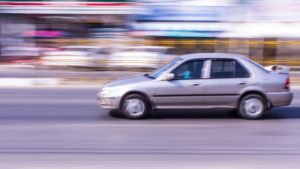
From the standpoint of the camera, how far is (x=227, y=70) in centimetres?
1172

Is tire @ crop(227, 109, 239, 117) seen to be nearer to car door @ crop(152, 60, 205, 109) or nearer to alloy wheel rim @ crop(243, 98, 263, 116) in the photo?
alloy wheel rim @ crop(243, 98, 263, 116)

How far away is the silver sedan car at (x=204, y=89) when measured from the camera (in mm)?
11508

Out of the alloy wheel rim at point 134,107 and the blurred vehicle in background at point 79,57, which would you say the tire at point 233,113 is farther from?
the blurred vehicle in background at point 79,57

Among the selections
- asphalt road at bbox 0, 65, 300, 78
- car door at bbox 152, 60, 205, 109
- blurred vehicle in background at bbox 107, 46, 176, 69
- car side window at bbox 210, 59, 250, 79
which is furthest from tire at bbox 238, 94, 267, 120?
blurred vehicle in background at bbox 107, 46, 176, 69

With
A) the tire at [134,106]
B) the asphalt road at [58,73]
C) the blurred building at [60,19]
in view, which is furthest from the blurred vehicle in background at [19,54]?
the tire at [134,106]

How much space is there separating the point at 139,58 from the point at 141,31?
5783 mm

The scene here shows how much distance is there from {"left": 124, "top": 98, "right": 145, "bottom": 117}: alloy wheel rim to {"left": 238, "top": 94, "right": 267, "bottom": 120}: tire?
1.92 metres

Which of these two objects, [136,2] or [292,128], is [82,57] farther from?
[292,128]

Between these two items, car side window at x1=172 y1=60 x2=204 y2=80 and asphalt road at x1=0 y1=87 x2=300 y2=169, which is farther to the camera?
car side window at x1=172 y1=60 x2=204 y2=80

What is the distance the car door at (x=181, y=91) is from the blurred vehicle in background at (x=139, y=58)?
1475 cm

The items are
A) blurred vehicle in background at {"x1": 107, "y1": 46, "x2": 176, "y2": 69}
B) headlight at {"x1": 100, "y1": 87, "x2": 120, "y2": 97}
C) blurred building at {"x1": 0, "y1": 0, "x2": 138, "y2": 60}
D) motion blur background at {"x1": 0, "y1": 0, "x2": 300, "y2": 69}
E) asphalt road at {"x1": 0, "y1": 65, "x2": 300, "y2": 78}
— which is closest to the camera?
headlight at {"x1": 100, "y1": 87, "x2": 120, "y2": 97}

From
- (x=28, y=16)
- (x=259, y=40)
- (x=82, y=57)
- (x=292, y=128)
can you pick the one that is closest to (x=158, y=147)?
(x=292, y=128)

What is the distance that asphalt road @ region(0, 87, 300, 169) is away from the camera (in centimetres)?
782

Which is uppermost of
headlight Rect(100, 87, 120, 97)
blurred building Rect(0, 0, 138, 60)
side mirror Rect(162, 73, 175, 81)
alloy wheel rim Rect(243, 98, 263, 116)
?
blurred building Rect(0, 0, 138, 60)
